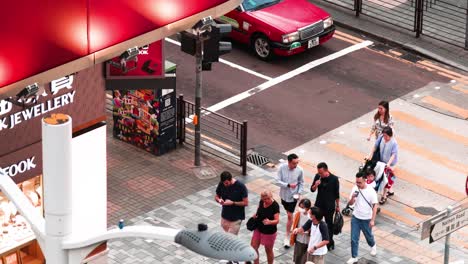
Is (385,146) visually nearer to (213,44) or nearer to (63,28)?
(213,44)

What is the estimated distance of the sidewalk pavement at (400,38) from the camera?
27.0m

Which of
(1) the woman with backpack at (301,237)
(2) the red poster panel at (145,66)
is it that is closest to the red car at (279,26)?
(2) the red poster panel at (145,66)

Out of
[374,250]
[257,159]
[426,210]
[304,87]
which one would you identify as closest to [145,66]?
[374,250]

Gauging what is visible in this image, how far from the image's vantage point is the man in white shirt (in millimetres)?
17516

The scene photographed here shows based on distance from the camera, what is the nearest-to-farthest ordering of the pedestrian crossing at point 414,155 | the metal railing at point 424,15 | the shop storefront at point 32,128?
the shop storefront at point 32,128 < the pedestrian crossing at point 414,155 < the metal railing at point 424,15

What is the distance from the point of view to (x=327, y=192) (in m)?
17.7

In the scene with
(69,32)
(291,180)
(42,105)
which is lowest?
(291,180)

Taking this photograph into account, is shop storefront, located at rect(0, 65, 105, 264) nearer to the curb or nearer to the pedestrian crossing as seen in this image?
the pedestrian crossing

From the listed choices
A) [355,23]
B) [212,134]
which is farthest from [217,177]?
[355,23]

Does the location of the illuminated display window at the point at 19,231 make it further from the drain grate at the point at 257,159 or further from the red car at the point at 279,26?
the red car at the point at 279,26

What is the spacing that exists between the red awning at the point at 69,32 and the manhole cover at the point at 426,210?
872cm

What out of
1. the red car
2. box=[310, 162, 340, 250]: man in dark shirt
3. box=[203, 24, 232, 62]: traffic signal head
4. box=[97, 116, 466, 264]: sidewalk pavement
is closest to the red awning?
box=[310, 162, 340, 250]: man in dark shirt

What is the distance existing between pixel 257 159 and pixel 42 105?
8.47m

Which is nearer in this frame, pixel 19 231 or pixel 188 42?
pixel 19 231
